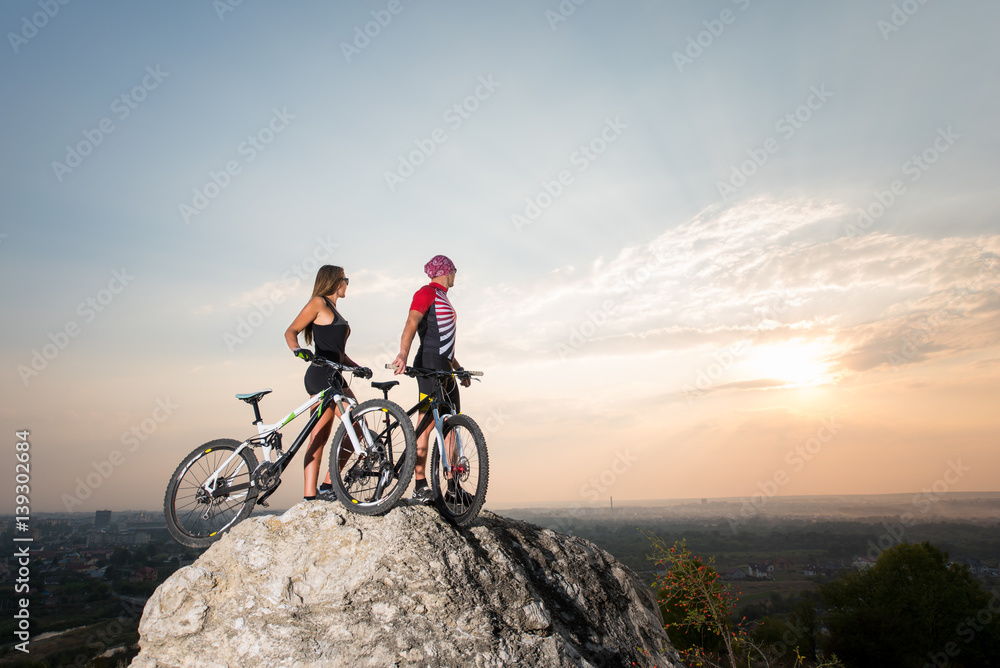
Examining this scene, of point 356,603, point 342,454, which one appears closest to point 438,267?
point 342,454

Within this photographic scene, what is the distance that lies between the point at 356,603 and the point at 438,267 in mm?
3874

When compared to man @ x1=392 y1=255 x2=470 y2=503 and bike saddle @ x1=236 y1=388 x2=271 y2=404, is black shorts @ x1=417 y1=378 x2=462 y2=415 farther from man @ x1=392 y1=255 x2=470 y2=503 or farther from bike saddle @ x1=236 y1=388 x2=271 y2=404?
bike saddle @ x1=236 y1=388 x2=271 y2=404

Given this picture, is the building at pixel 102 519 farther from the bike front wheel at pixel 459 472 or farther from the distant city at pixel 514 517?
the bike front wheel at pixel 459 472

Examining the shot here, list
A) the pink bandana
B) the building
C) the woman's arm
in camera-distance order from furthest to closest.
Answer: the building < the pink bandana < the woman's arm

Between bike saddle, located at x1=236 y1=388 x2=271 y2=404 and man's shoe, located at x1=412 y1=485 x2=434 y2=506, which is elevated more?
bike saddle, located at x1=236 y1=388 x2=271 y2=404

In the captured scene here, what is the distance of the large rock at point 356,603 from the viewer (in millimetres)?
4410

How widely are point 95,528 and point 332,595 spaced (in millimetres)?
51210

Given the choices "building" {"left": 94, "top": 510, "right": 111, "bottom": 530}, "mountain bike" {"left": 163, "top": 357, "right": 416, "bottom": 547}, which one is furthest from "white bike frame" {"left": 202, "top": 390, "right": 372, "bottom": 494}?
"building" {"left": 94, "top": 510, "right": 111, "bottom": 530}

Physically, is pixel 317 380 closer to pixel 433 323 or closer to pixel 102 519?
pixel 433 323

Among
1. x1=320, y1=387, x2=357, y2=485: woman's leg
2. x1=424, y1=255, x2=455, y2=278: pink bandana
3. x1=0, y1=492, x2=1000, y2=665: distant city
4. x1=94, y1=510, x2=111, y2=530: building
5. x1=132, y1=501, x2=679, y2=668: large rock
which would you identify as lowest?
x1=0, y1=492, x2=1000, y2=665: distant city

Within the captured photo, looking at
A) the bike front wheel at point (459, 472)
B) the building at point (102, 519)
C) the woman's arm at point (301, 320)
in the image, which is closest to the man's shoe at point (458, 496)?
the bike front wheel at point (459, 472)

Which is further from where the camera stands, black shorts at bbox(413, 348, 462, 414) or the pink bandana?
the pink bandana

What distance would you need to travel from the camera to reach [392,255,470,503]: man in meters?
6.12

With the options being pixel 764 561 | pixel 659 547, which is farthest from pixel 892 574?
pixel 764 561
